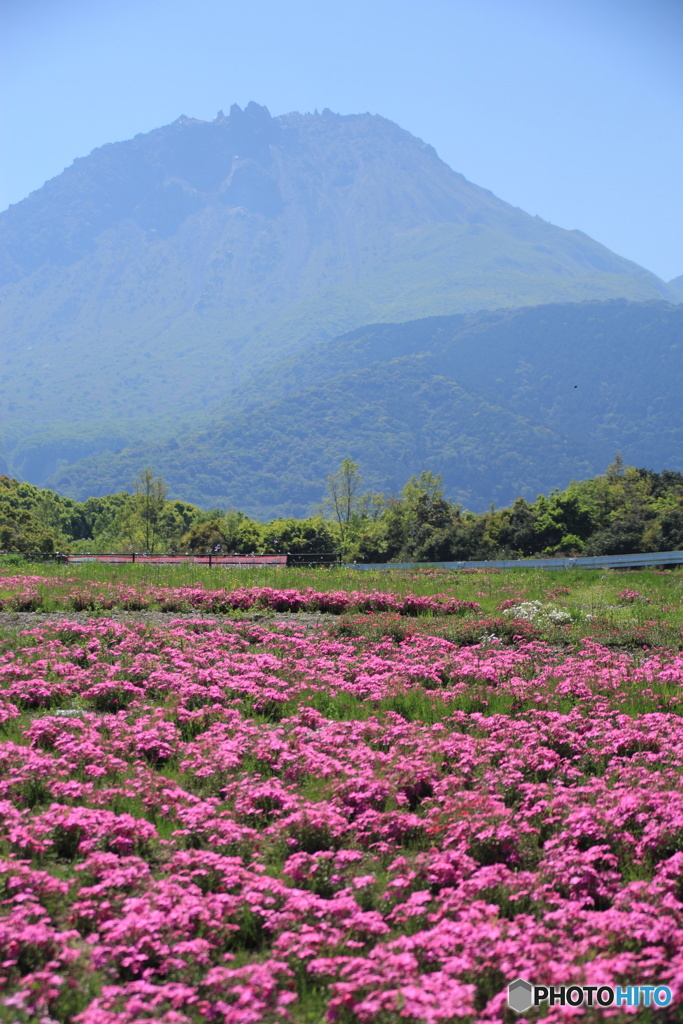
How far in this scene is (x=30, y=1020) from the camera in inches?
236

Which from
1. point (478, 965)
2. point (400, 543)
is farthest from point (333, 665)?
point (400, 543)

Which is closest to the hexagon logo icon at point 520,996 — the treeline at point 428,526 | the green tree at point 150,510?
the treeline at point 428,526

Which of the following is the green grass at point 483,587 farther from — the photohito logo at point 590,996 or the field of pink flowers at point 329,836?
the photohito logo at point 590,996

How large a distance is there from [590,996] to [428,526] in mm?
68110

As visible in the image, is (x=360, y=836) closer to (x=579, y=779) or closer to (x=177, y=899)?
(x=177, y=899)

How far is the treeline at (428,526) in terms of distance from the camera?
56.7 m

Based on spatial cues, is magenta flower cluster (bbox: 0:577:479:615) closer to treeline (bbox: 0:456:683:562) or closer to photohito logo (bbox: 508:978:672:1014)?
photohito logo (bbox: 508:978:672:1014)

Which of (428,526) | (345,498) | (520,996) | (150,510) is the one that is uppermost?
(345,498)

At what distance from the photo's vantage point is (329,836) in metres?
8.60

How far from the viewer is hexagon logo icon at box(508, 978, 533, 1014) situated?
19.9 feet

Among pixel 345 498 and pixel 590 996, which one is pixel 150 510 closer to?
pixel 345 498

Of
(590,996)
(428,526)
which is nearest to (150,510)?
(428,526)

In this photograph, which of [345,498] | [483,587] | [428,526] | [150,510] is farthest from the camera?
[345,498]

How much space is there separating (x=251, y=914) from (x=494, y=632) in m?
10.5
